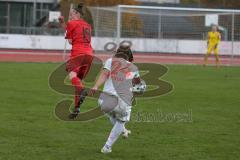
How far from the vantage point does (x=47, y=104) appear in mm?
14109

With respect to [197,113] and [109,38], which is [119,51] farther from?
[109,38]

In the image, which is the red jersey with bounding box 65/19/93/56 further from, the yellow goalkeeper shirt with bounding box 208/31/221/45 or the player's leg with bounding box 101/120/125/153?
the yellow goalkeeper shirt with bounding box 208/31/221/45

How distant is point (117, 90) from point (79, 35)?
3.79m

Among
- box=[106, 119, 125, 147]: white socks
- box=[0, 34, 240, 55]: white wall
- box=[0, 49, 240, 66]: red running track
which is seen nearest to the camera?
box=[106, 119, 125, 147]: white socks

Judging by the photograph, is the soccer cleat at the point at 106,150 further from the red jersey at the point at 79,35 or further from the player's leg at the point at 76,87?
the red jersey at the point at 79,35

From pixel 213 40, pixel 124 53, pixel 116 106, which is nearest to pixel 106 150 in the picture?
pixel 116 106

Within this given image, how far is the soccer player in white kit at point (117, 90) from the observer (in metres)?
8.77

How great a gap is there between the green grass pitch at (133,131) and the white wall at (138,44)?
1596 centimetres

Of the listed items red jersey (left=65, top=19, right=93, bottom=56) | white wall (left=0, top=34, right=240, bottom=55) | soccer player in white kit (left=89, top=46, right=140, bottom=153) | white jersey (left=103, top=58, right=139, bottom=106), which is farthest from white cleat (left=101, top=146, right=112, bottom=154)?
white wall (left=0, top=34, right=240, bottom=55)

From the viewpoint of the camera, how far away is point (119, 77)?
8938 mm

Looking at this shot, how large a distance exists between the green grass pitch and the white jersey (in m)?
0.82

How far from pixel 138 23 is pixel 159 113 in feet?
67.5

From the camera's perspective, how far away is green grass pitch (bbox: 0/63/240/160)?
899 cm

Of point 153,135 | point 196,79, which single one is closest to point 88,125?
point 153,135
